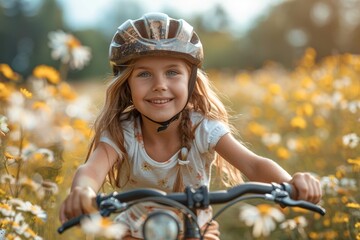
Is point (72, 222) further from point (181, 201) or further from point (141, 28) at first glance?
point (141, 28)

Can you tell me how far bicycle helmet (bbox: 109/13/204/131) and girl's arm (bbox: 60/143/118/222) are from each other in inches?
13.8

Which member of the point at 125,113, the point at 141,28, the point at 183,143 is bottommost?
the point at 183,143

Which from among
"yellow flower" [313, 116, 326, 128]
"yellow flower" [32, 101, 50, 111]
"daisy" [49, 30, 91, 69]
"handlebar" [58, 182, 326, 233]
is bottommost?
"handlebar" [58, 182, 326, 233]

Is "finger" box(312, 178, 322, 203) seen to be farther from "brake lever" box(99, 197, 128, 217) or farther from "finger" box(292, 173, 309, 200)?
"brake lever" box(99, 197, 128, 217)

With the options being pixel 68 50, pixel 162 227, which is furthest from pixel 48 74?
pixel 162 227

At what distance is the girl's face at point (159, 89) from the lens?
12.9ft

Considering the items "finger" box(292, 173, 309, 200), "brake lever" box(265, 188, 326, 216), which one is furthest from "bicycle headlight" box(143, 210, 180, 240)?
"finger" box(292, 173, 309, 200)

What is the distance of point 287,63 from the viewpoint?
57156mm

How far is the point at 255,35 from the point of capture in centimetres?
6312

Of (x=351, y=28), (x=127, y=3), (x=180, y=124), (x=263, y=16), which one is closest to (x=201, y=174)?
(x=180, y=124)

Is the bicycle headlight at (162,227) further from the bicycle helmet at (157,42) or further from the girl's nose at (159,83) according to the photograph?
the bicycle helmet at (157,42)

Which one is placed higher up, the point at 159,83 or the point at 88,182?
the point at 159,83

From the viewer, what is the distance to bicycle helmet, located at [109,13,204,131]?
396 cm

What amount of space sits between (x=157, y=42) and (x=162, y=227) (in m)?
1.65
